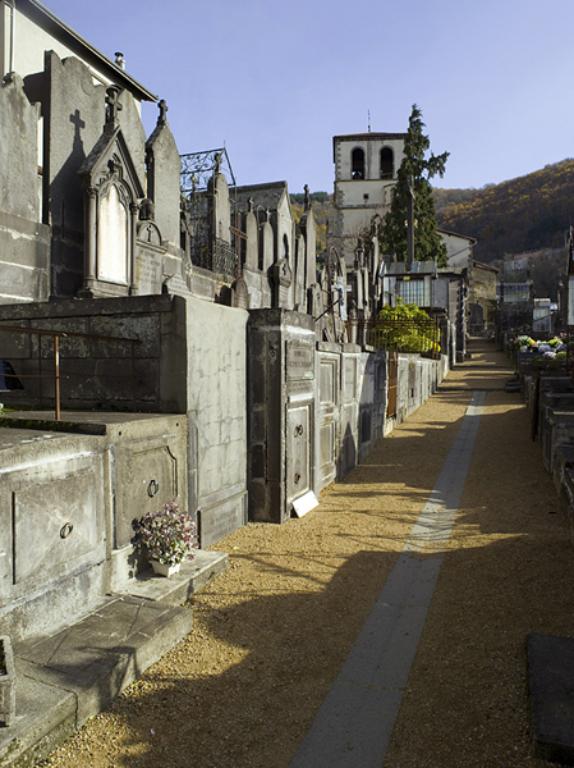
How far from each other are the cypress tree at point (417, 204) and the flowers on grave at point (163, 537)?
45685 mm

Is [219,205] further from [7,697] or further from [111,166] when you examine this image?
[7,697]

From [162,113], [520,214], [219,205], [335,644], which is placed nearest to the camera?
[335,644]

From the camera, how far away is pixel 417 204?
48969 mm

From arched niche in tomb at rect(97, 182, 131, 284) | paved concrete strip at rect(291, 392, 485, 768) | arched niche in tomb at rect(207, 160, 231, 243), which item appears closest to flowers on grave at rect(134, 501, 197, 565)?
paved concrete strip at rect(291, 392, 485, 768)

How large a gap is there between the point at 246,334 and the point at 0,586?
4763mm

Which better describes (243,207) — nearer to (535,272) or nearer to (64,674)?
(64,674)

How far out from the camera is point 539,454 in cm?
1255

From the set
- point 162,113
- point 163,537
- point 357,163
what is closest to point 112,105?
point 162,113

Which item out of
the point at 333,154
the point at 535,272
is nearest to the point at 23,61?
the point at 333,154

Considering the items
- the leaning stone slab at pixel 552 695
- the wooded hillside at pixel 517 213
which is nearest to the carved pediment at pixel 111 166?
the leaning stone slab at pixel 552 695

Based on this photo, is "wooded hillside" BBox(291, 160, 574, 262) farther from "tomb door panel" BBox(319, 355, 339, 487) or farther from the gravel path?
the gravel path

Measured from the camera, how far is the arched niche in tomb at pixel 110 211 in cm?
916

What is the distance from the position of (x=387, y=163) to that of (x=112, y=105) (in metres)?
62.6

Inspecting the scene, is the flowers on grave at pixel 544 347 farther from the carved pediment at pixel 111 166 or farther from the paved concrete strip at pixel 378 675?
the paved concrete strip at pixel 378 675
